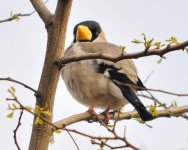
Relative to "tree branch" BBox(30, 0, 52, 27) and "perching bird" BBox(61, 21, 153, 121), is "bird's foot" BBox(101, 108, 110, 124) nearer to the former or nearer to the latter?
"perching bird" BBox(61, 21, 153, 121)

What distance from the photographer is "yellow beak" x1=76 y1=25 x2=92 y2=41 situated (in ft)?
15.0

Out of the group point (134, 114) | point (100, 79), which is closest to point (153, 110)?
point (134, 114)

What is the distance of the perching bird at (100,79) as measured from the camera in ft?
12.0

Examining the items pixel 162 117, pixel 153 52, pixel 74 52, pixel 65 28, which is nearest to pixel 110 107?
pixel 74 52

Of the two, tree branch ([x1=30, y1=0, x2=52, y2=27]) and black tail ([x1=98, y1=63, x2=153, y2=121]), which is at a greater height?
tree branch ([x1=30, y1=0, x2=52, y2=27])

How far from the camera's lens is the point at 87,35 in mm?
4770

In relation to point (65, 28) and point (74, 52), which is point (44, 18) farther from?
point (74, 52)

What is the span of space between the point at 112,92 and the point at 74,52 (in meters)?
0.52

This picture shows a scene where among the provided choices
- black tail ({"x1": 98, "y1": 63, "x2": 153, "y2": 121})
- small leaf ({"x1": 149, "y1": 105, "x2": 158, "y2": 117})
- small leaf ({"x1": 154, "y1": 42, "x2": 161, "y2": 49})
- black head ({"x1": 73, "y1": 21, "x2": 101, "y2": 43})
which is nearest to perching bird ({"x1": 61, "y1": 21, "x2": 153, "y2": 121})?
black tail ({"x1": 98, "y1": 63, "x2": 153, "y2": 121})

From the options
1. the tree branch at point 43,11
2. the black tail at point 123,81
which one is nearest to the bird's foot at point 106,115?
the black tail at point 123,81

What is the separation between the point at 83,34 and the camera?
184 inches

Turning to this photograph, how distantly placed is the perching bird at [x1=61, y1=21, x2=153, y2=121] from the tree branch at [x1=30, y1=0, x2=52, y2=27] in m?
0.72

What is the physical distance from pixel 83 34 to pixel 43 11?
1.74m

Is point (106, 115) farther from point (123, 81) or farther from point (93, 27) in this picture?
point (93, 27)
